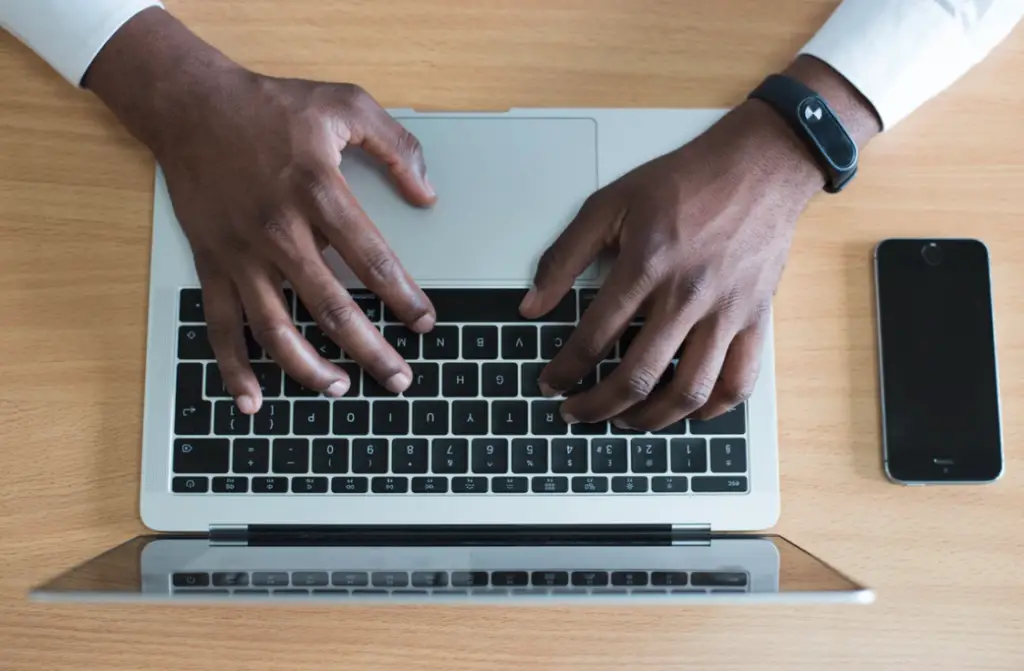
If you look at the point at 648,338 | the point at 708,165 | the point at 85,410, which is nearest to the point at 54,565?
the point at 85,410

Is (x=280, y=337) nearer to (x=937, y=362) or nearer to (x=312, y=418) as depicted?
(x=312, y=418)

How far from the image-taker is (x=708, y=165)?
62 cm

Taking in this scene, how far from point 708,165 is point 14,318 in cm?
56

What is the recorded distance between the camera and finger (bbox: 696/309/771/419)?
2.02 feet

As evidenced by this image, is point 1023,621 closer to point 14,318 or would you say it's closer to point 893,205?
point 893,205

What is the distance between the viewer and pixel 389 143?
0.63 metres

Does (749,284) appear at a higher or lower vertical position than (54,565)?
higher

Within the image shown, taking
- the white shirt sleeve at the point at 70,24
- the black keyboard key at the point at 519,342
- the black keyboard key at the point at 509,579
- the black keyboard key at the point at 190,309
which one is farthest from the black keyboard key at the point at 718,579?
the white shirt sleeve at the point at 70,24

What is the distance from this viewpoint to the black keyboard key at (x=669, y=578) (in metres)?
0.50

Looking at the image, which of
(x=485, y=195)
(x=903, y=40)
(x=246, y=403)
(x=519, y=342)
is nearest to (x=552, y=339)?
(x=519, y=342)

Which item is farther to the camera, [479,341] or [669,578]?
[479,341]

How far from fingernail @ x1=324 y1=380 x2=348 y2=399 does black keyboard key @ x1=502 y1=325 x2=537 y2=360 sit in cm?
12

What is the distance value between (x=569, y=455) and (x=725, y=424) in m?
0.12

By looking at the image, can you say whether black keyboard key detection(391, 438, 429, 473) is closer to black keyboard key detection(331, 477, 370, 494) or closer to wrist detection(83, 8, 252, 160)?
black keyboard key detection(331, 477, 370, 494)
